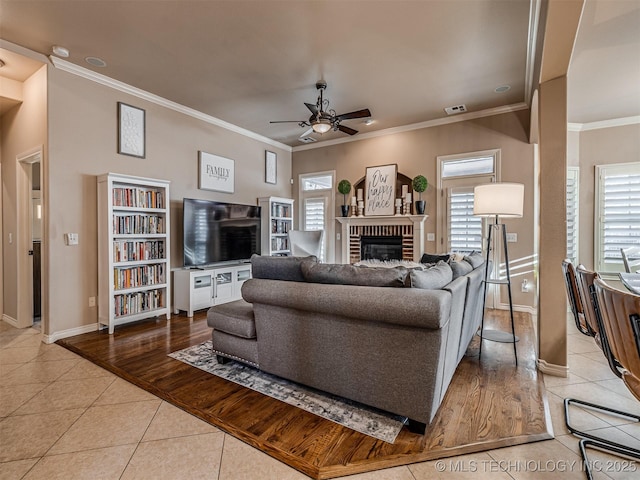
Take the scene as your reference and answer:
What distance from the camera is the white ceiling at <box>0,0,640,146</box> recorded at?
2.63 metres

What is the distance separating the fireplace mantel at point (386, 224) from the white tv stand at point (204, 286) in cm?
202

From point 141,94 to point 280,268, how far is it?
11.4ft

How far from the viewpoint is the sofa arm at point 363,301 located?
1.65m

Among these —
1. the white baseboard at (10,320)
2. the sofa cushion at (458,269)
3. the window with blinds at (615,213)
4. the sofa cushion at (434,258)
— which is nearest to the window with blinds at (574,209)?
the window with blinds at (615,213)

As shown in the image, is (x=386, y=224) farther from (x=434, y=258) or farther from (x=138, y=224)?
(x=138, y=224)

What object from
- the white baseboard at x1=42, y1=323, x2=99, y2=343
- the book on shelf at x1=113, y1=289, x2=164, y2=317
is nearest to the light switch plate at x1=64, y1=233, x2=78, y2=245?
the book on shelf at x1=113, y1=289, x2=164, y2=317

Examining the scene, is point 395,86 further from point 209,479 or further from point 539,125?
point 209,479

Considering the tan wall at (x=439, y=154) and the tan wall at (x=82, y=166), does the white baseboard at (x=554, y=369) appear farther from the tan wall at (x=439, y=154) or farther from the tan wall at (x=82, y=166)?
the tan wall at (x=82, y=166)

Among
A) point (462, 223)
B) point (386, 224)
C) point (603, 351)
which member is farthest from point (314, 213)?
point (603, 351)

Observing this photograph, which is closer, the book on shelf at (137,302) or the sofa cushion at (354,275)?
the sofa cushion at (354,275)

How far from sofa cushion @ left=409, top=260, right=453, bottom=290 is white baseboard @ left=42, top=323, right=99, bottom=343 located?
3.80m

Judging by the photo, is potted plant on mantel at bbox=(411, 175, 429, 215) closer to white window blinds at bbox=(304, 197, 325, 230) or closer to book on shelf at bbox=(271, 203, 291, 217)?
white window blinds at bbox=(304, 197, 325, 230)

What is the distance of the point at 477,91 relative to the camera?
412 cm

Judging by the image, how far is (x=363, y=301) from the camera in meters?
1.83
